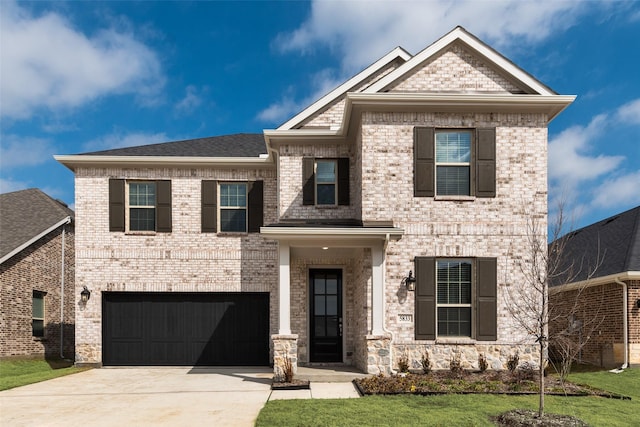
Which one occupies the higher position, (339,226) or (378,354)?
(339,226)

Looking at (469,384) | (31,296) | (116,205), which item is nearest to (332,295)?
(469,384)

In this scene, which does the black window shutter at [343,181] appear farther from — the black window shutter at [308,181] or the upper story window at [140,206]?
the upper story window at [140,206]

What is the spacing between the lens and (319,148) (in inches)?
504

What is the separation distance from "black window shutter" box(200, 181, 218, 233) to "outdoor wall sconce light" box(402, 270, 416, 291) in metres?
5.66

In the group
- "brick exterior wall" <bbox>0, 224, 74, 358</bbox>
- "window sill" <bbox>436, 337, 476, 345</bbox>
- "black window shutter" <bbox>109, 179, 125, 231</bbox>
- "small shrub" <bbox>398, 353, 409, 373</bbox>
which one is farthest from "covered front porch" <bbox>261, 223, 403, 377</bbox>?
"brick exterior wall" <bbox>0, 224, 74, 358</bbox>

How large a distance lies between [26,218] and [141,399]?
34.2 feet

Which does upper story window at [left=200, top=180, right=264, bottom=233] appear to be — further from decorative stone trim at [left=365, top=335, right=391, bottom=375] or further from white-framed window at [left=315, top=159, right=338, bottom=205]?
decorative stone trim at [left=365, top=335, right=391, bottom=375]

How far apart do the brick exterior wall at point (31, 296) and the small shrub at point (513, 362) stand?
10.9 m

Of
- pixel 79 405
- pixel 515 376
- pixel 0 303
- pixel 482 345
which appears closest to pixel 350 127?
pixel 482 345

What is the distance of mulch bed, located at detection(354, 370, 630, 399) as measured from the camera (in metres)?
8.91

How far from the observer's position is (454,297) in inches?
430

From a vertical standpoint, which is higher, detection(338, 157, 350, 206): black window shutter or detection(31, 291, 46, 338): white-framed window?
detection(338, 157, 350, 206): black window shutter

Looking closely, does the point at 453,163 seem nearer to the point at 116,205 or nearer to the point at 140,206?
the point at 140,206

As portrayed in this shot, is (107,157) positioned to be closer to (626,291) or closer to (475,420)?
(475,420)
